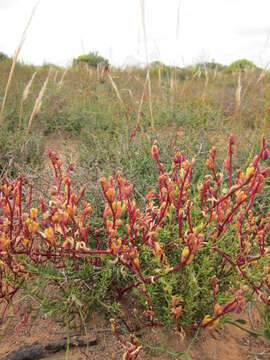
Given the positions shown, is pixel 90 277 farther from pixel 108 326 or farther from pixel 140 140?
pixel 140 140

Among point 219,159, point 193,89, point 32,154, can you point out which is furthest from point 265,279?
point 193,89

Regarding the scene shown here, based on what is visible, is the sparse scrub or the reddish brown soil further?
the reddish brown soil

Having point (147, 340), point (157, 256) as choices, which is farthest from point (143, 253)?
point (147, 340)

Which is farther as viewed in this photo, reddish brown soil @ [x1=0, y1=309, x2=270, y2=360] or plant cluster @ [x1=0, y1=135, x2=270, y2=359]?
reddish brown soil @ [x1=0, y1=309, x2=270, y2=360]

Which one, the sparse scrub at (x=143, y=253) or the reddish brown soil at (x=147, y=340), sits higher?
the sparse scrub at (x=143, y=253)

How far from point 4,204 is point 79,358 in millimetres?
714

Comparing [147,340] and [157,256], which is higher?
[157,256]

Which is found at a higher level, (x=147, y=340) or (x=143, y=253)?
(x=143, y=253)

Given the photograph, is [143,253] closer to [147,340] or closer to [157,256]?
→ [157,256]

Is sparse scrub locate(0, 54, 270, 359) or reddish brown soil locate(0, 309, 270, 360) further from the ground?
sparse scrub locate(0, 54, 270, 359)

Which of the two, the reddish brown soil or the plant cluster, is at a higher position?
the plant cluster

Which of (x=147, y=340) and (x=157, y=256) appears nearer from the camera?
(x=157, y=256)

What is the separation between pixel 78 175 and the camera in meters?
2.33

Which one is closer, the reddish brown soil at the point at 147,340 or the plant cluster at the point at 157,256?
the plant cluster at the point at 157,256
